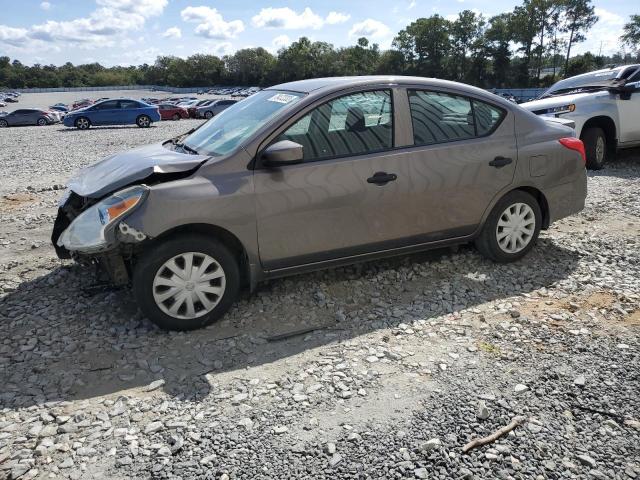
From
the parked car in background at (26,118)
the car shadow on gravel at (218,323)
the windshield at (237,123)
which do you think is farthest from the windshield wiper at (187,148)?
the parked car in background at (26,118)

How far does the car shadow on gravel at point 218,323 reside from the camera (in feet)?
11.0

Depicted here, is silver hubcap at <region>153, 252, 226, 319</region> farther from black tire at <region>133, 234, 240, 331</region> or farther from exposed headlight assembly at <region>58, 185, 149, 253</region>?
exposed headlight assembly at <region>58, 185, 149, 253</region>

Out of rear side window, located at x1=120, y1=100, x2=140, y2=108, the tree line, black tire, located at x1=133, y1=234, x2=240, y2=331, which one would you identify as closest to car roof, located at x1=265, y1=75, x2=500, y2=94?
black tire, located at x1=133, y1=234, x2=240, y2=331

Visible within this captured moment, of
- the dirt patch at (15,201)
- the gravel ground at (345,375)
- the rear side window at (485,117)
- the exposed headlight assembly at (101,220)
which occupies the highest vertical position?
the rear side window at (485,117)

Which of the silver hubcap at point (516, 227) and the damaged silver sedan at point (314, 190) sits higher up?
the damaged silver sedan at point (314, 190)

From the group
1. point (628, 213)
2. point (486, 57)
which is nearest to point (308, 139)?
point (628, 213)

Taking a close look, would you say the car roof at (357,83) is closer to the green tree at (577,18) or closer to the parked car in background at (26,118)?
the parked car in background at (26,118)

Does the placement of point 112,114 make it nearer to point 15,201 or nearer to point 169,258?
point 15,201

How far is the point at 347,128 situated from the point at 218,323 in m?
1.84

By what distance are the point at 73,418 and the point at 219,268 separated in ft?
4.46

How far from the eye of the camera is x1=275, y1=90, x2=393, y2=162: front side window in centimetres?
409

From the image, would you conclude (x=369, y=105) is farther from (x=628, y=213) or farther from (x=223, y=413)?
(x=628, y=213)

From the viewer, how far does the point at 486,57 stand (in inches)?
3465

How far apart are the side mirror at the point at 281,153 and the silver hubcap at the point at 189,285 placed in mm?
824
